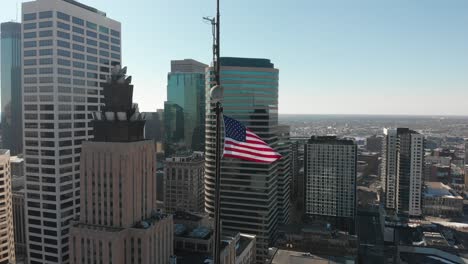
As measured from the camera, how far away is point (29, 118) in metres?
96.7

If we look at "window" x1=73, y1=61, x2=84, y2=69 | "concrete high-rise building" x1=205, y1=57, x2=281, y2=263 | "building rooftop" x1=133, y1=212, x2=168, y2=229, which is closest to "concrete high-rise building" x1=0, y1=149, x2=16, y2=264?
"window" x1=73, y1=61, x2=84, y2=69

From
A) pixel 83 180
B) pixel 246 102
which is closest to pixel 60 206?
pixel 83 180

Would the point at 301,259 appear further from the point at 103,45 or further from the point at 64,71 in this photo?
the point at 103,45

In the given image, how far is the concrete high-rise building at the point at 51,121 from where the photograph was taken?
94.1 m

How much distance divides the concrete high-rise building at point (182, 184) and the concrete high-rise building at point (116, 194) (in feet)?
225

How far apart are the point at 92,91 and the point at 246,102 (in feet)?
150

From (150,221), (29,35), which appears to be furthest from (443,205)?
(29,35)

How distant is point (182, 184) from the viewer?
14175 cm

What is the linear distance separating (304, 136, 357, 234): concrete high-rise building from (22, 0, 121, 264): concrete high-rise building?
100m

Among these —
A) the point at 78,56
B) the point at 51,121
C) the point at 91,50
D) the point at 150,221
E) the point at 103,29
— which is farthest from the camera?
the point at 103,29

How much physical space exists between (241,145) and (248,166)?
9387 cm

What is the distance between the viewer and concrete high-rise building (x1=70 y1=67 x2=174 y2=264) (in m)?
65.8

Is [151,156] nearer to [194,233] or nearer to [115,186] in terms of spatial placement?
[115,186]

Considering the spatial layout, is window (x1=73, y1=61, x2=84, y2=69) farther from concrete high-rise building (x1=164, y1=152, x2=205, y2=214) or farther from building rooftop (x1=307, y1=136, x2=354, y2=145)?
building rooftop (x1=307, y1=136, x2=354, y2=145)
